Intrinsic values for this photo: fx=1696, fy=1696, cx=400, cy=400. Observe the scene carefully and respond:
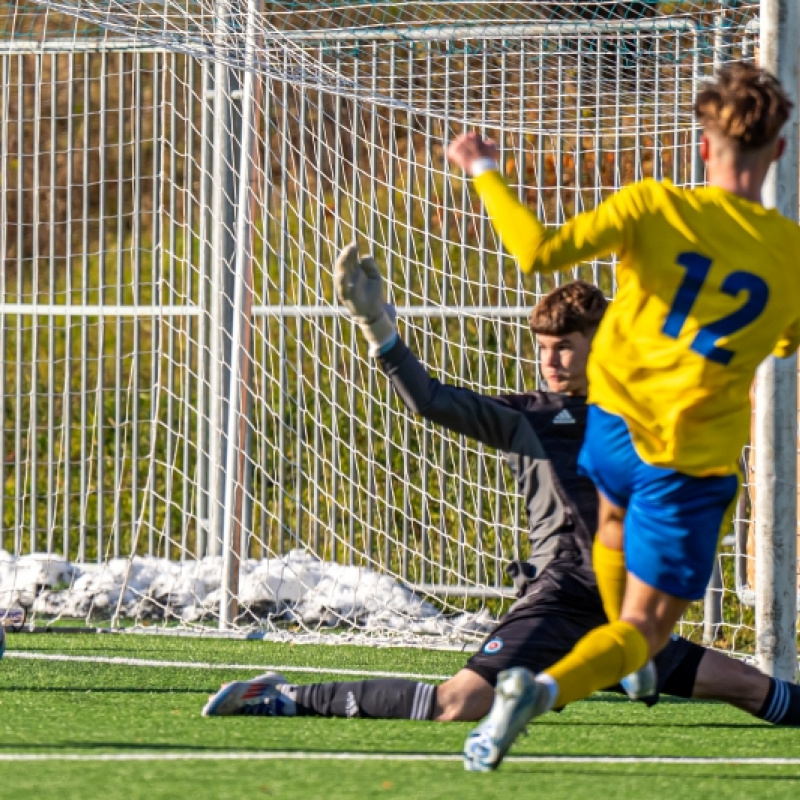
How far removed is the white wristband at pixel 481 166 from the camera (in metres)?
3.61

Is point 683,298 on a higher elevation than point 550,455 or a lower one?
higher

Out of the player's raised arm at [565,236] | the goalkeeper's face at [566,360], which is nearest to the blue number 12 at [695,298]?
the player's raised arm at [565,236]

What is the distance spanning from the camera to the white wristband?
3.61 meters

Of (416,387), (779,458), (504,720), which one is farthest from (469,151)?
(779,458)

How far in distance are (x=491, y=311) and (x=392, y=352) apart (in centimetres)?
333

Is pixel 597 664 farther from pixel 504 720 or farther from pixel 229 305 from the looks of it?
pixel 229 305

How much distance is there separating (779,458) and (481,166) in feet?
6.50

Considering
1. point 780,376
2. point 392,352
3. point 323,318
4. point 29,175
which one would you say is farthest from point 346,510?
point 29,175

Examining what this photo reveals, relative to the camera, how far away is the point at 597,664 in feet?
11.1

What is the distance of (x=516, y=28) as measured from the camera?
6945mm

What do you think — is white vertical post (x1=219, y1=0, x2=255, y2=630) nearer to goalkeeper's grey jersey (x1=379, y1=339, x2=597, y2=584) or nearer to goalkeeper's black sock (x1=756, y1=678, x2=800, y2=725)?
goalkeeper's grey jersey (x1=379, y1=339, x2=597, y2=584)

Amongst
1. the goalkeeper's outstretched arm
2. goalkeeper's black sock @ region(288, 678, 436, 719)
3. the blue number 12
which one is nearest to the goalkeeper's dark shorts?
goalkeeper's black sock @ region(288, 678, 436, 719)

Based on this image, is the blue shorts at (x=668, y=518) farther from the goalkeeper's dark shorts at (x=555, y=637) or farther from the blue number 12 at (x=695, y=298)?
the goalkeeper's dark shorts at (x=555, y=637)

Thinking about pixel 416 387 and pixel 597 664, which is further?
pixel 416 387
